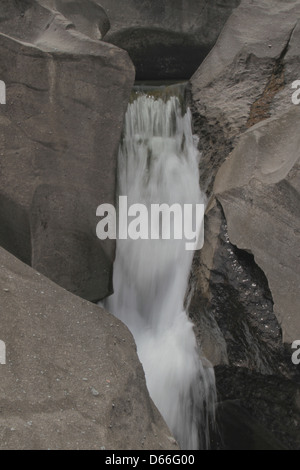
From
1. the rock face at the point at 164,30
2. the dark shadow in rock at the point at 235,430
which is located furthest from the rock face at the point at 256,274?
the rock face at the point at 164,30

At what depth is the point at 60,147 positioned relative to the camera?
12.4 ft

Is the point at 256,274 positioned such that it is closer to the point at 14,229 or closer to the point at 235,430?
the point at 235,430

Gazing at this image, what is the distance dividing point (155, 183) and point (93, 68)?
939 millimetres

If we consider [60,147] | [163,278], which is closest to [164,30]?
[60,147]

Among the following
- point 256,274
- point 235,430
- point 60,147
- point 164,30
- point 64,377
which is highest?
point 164,30

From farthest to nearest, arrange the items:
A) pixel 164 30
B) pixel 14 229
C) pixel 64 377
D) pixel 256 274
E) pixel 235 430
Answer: pixel 164 30 < pixel 14 229 < pixel 235 430 < pixel 256 274 < pixel 64 377

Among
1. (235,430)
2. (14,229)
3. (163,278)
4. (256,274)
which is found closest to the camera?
(256,274)

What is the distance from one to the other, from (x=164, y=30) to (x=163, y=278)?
253 centimetres

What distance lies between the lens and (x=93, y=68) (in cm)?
385

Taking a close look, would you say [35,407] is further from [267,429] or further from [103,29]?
[103,29]

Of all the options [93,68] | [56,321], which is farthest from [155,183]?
[56,321]

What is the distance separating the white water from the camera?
3.47 m

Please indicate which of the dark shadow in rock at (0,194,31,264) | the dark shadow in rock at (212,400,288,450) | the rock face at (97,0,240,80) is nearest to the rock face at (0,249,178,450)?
the dark shadow in rock at (0,194,31,264)

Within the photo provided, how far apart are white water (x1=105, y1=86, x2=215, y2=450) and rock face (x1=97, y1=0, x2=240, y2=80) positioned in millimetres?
1057
